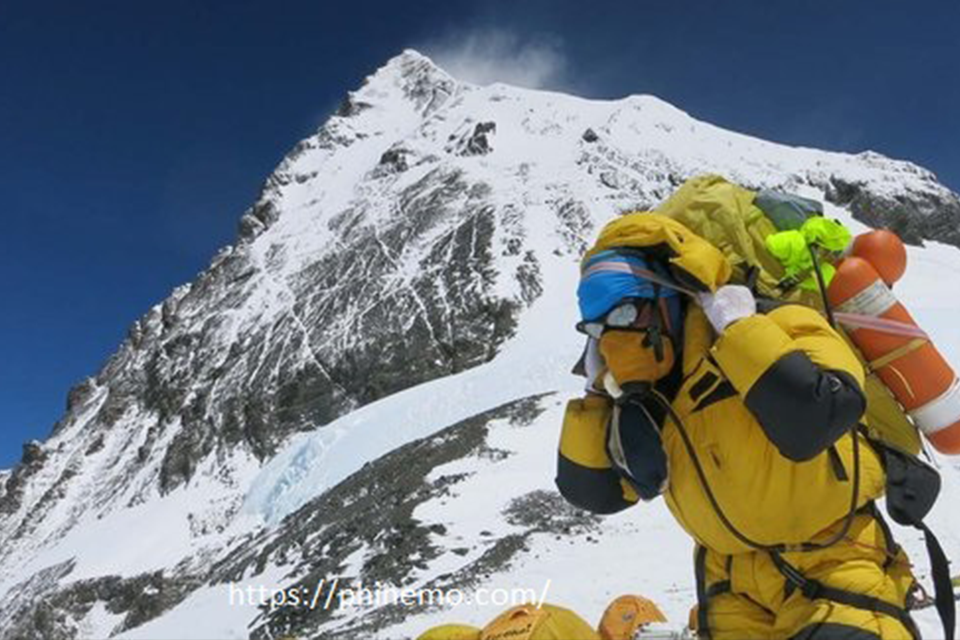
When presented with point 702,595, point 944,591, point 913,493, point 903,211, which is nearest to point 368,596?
point 702,595

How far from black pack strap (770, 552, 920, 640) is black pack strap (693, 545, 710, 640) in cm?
43

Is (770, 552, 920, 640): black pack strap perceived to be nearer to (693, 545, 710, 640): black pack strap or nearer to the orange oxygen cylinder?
(693, 545, 710, 640): black pack strap

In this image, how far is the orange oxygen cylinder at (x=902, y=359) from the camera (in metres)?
3.28

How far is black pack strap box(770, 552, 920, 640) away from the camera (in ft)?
9.49

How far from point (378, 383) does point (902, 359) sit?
144ft

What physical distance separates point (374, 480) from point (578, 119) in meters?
46.0

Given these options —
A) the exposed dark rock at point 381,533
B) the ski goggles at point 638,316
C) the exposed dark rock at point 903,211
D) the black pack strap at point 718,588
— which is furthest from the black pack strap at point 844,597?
the exposed dark rock at point 903,211

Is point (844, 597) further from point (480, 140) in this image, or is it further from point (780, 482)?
point (480, 140)

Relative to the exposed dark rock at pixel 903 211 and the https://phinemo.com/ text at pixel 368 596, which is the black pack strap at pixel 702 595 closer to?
the https://phinemo.com/ text at pixel 368 596

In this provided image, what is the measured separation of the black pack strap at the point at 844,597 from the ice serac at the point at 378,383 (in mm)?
6895

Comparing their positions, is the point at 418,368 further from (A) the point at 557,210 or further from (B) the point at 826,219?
(B) the point at 826,219

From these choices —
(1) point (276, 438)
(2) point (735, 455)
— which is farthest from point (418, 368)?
(2) point (735, 455)

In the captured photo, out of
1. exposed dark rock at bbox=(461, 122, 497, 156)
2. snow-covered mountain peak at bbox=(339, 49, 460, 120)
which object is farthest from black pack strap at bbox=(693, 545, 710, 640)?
snow-covered mountain peak at bbox=(339, 49, 460, 120)

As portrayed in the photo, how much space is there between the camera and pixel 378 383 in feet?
153
